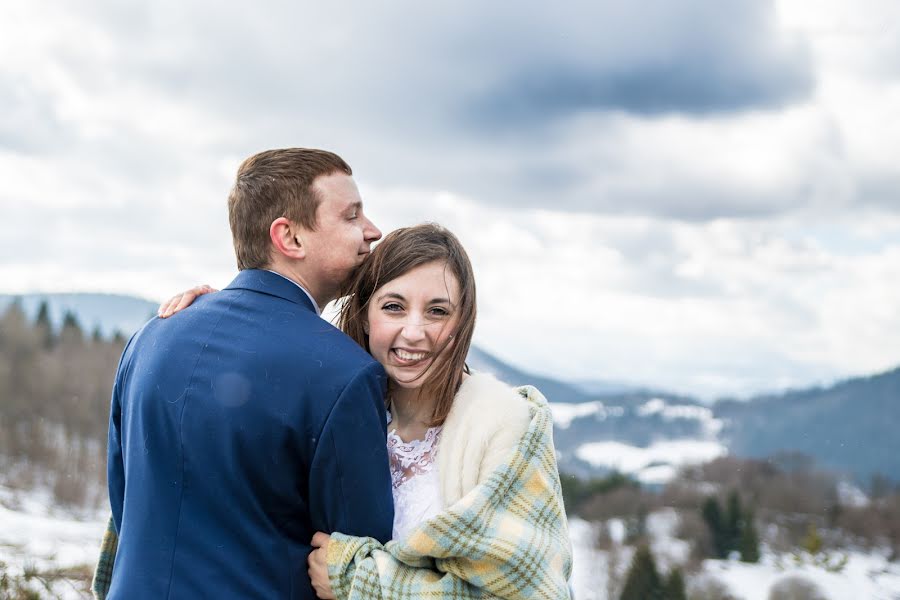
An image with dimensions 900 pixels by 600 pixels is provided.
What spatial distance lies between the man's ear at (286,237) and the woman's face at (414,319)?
345 millimetres

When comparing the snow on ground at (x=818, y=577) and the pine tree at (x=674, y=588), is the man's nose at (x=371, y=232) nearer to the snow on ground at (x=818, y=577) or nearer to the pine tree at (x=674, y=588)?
the pine tree at (x=674, y=588)

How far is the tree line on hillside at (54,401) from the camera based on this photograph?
65.3 m

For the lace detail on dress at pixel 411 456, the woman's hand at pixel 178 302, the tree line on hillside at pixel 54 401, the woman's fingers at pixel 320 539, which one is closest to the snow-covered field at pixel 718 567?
the tree line on hillside at pixel 54 401

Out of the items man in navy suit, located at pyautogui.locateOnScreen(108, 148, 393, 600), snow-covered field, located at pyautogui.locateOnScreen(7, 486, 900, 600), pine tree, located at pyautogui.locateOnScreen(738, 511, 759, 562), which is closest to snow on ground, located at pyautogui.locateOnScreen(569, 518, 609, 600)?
snow-covered field, located at pyautogui.locateOnScreen(7, 486, 900, 600)

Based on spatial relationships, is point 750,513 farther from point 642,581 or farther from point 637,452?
point 637,452

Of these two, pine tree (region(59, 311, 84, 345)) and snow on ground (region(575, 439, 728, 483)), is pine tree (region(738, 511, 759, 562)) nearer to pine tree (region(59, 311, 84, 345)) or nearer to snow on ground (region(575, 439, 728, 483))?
pine tree (region(59, 311, 84, 345))

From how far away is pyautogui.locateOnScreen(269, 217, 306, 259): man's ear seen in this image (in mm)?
2775

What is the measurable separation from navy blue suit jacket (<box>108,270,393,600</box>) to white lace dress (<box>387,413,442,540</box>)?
0.34 metres

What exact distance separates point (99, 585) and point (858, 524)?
2447 inches

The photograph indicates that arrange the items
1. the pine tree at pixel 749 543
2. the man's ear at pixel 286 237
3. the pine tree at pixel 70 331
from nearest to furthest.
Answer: the man's ear at pixel 286 237, the pine tree at pixel 749 543, the pine tree at pixel 70 331

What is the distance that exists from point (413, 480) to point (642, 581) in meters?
31.2

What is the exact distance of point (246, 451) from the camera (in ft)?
7.75

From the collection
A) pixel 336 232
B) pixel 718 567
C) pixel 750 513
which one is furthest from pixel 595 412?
pixel 336 232

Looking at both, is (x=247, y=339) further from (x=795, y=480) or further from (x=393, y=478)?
(x=795, y=480)
